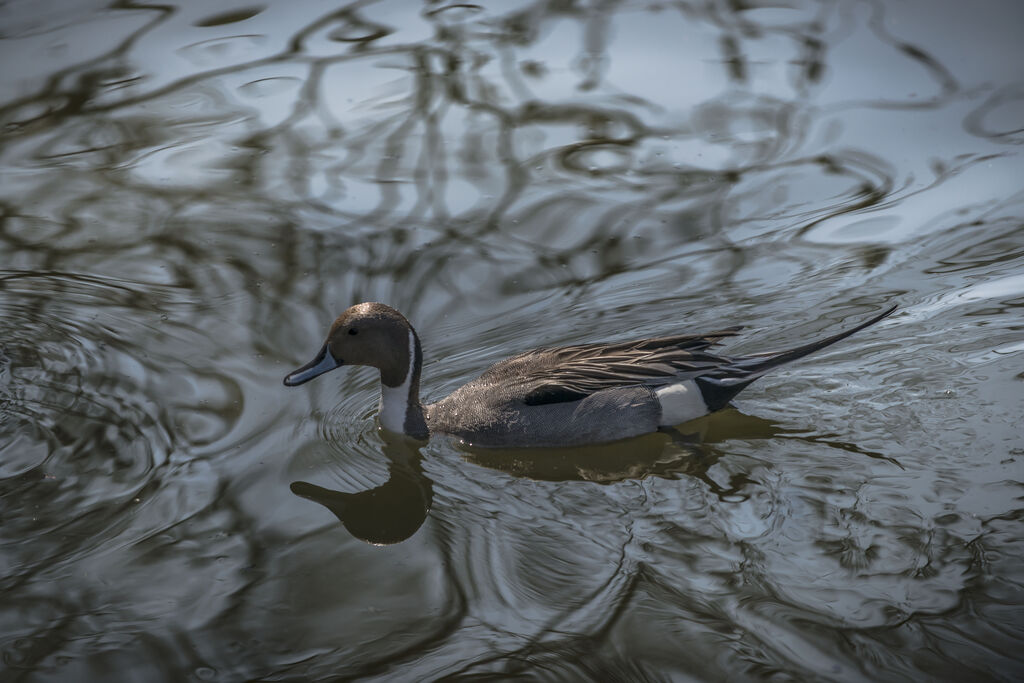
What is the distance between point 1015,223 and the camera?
672 centimetres

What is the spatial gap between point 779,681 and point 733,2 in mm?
7319

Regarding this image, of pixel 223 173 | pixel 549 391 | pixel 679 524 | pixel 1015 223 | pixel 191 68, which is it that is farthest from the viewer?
pixel 191 68

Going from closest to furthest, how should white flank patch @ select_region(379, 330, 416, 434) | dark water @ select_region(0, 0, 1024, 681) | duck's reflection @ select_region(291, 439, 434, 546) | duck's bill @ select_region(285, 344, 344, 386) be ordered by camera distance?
dark water @ select_region(0, 0, 1024, 681)
duck's reflection @ select_region(291, 439, 434, 546)
duck's bill @ select_region(285, 344, 344, 386)
white flank patch @ select_region(379, 330, 416, 434)

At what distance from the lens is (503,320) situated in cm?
615

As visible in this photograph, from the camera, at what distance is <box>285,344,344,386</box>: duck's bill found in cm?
526

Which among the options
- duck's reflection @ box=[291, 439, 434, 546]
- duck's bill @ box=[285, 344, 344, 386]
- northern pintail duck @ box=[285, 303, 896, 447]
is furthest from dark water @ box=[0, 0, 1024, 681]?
duck's bill @ box=[285, 344, 344, 386]

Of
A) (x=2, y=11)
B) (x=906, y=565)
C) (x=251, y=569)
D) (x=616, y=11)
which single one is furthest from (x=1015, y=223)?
(x=2, y=11)

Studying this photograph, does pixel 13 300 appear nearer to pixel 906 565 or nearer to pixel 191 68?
pixel 191 68

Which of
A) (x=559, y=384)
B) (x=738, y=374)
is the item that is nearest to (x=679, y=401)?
(x=738, y=374)

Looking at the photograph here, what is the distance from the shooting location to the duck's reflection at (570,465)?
15.8 ft

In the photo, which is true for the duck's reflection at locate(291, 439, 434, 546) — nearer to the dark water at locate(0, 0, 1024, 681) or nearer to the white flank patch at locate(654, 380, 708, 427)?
the dark water at locate(0, 0, 1024, 681)

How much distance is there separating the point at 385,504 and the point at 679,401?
150 centimetres

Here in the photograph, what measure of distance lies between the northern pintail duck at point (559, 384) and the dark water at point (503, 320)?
0.14m

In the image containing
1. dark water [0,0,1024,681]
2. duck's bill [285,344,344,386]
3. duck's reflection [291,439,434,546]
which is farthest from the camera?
duck's bill [285,344,344,386]
